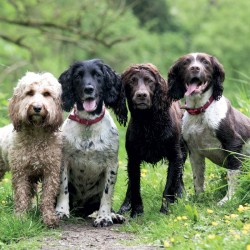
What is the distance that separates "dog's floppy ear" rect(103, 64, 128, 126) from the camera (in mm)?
6406

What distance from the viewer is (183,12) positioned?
117 feet

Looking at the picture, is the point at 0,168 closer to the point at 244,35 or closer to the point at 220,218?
the point at 220,218

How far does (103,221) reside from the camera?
645 centimetres

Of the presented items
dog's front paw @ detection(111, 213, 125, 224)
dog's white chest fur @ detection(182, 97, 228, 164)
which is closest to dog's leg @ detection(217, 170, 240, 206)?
dog's white chest fur @ detection(182, 97, 228, 164)

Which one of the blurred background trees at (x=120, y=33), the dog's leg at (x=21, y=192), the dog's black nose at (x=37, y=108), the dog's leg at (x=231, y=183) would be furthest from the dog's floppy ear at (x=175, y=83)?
the blurred background trees at (x=120, y=33)

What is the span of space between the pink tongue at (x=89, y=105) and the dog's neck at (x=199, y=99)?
1.08 meters

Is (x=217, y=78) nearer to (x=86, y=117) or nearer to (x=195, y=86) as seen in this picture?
(x=195, y=86)

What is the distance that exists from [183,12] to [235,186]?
98.1 feet

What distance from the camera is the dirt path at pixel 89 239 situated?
18.2 ft

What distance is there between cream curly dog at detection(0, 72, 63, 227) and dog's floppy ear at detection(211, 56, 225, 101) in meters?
1.62

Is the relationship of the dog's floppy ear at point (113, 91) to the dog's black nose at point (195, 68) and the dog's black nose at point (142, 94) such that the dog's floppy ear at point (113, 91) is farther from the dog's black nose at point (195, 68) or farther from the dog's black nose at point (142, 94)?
the dog's black nose at point (195, 68)

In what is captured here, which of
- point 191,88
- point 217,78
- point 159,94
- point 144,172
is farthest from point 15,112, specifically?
point 144,172

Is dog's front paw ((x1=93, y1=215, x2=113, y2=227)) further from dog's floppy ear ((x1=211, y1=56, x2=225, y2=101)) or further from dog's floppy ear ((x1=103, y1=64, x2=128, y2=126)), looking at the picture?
dog's floppy ear ((x1=211, y1=56, x2=225, y2=101))

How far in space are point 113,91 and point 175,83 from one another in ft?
2.42
